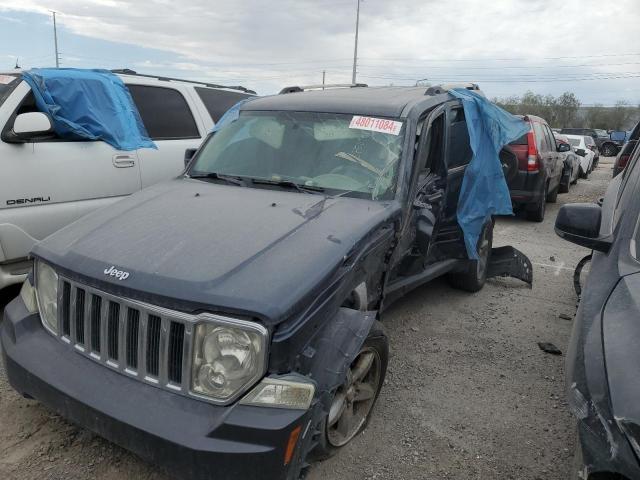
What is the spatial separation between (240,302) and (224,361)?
256 millimetres

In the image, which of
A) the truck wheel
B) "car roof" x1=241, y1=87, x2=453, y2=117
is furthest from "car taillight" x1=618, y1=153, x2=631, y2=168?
the truck wheel

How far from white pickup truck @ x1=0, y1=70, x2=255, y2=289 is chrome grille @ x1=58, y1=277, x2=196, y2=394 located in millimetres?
2005

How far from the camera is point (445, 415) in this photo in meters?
3.21

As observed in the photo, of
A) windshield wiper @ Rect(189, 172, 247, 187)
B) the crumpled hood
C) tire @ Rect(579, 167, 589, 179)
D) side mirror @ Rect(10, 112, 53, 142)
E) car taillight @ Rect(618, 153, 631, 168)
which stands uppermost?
side mirror @ Rect(10, 112, 53, 142)

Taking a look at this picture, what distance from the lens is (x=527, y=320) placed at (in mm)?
4797

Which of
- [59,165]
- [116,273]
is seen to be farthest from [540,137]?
[116,273]

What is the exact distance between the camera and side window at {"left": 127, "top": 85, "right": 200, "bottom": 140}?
210 inches

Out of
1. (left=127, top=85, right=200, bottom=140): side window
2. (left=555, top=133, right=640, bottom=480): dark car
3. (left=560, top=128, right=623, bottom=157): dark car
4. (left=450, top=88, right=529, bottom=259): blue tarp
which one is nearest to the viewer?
(left=555, top=133, right=640, bottom=480): dark car

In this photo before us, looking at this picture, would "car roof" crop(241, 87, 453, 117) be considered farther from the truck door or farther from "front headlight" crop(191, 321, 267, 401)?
"front headlight" crop(191, 321, 267, 401)

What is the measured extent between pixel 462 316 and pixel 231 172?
103 inches

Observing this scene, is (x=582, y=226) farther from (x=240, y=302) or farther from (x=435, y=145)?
(x=240, y=302)

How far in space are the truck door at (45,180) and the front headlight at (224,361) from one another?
275 centimetres

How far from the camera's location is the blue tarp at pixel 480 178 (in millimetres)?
4484

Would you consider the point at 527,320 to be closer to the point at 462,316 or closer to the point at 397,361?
the point at 462,316
